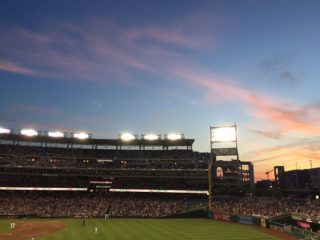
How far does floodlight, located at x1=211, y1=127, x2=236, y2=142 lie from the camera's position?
78188 millimetres

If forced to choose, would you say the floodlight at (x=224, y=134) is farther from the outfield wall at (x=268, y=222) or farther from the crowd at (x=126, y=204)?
the outfield wall at (x=268, y=222)

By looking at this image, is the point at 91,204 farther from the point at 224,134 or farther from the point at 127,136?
the point at 224,134

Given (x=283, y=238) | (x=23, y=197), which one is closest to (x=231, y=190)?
(x=283, y=238)

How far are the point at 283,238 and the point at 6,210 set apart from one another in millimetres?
53391

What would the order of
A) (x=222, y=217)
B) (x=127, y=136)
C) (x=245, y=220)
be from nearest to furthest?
(x=245, y=220), (x=222, y=217), (x=127, y=136)

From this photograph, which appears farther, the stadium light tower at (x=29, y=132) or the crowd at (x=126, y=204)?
the stadium light tower at (x=29, y=132)

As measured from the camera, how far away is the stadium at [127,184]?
6581cm

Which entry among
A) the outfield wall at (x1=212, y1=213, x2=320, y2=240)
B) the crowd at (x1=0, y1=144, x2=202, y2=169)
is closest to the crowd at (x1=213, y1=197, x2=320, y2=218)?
the outfield wall at (x1=212, y1=213, x2=320, y2=240)

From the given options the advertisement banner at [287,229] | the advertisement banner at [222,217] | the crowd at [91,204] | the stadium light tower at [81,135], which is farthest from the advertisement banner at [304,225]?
the stadium light tower at [81,135]

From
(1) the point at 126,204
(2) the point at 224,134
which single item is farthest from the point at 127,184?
(2) the point at 224,134

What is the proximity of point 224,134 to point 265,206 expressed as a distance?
770 inches

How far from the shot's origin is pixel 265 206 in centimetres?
6575

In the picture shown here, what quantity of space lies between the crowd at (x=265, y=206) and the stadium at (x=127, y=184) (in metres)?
0.19

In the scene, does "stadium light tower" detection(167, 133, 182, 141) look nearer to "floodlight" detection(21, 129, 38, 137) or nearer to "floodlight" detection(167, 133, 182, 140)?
"floodlight" detection(167, 133, 182, 140)
